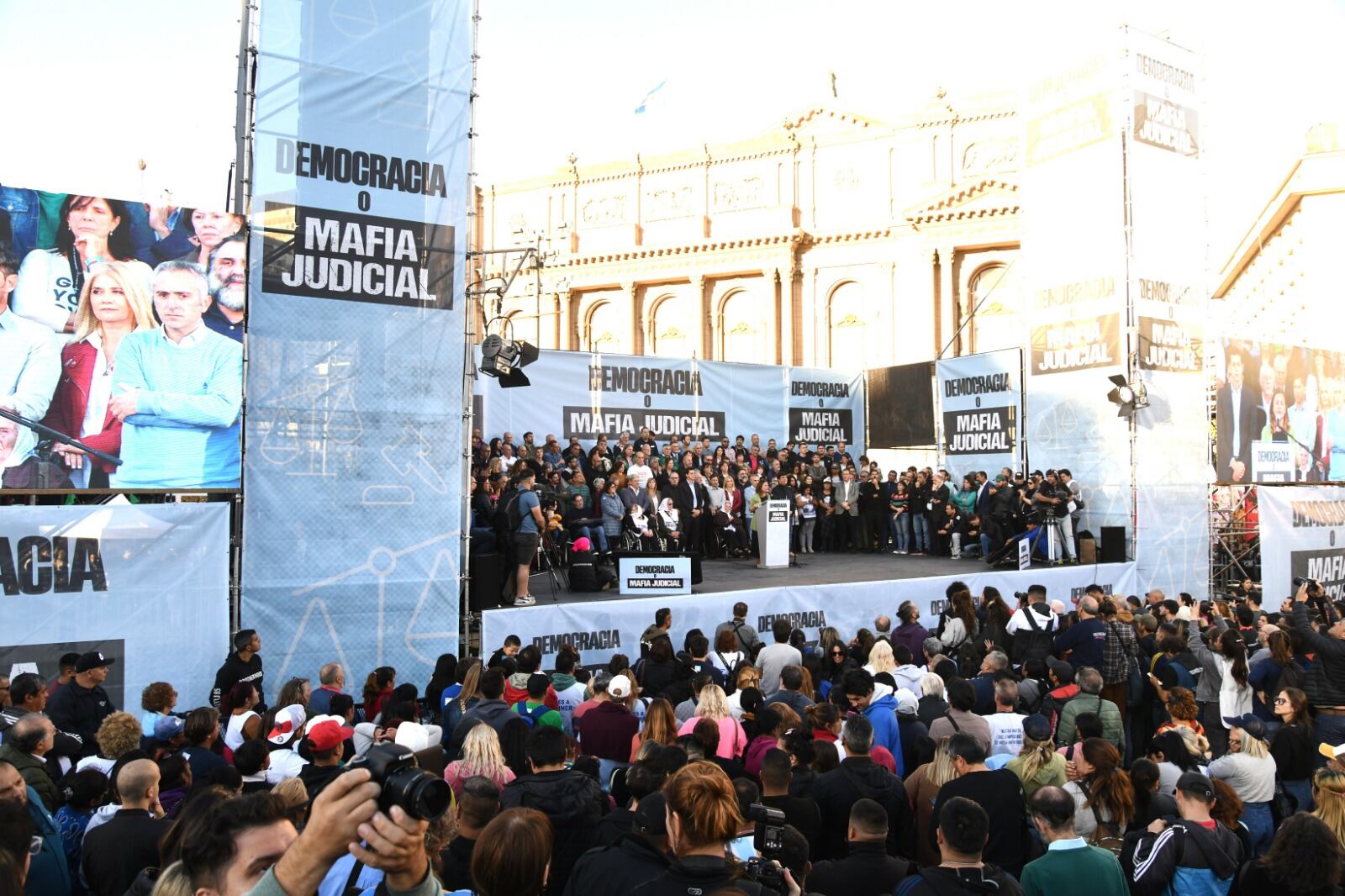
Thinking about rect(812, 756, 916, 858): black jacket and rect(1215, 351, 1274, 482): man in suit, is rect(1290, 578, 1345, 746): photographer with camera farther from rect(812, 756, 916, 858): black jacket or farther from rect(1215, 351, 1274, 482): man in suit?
rect(1215, 351, 1274, 482): man in suit

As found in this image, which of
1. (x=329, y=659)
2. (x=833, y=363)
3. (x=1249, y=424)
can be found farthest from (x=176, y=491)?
(x=833, y=363)

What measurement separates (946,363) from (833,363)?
74.7 feet

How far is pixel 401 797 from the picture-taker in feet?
6.83

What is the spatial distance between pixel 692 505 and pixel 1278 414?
12.7 m

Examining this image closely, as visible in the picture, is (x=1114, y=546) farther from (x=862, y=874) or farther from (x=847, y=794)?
(x=862, y=874)

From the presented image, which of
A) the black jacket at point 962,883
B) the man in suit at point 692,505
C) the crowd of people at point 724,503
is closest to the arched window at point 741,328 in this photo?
the crowd of people at point 724,503

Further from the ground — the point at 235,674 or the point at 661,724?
the point at 661,724

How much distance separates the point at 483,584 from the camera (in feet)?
40.8

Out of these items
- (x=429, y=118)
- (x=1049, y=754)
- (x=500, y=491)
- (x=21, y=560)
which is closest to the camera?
(x=1049, y=754)

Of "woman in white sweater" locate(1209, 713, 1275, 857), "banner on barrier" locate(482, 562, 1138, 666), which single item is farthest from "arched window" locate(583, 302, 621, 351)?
"woman in white sweater" locate(1209, 713, 1275, 857)

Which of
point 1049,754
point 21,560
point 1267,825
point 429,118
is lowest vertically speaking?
point 1267,825

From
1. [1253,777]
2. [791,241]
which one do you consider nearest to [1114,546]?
[1253,777]

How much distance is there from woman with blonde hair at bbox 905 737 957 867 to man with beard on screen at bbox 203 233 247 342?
795 centimetres

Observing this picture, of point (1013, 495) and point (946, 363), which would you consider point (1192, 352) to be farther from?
point (946, 363)
